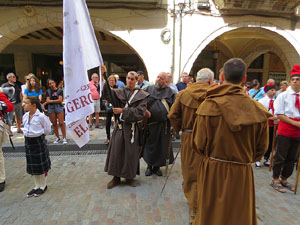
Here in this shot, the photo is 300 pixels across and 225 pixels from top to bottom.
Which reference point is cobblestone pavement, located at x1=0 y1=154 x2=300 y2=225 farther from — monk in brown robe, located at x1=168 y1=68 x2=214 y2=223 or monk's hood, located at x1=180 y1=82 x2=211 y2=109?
monk's hood, located at x1=180 y1=82 x2=211 y2=109

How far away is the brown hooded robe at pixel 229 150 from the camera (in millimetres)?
1794

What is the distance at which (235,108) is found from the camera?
1.77 metres

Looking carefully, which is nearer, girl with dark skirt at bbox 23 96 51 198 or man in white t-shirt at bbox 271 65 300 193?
girl with dark skirt at bbox 23 96 51 198

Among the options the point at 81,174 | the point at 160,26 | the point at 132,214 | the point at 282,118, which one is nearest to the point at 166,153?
the point at 132,214

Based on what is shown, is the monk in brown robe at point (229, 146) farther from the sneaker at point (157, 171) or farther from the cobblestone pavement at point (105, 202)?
the sneaker at point (157, 171)

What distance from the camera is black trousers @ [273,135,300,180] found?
368cm

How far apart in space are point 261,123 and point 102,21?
738 centimetres

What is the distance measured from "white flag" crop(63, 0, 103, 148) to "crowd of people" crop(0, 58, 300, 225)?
70 cm

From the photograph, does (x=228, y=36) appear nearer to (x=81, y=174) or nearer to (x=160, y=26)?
(x=160, y=26)

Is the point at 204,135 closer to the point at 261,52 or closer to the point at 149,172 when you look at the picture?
the point at 149,172

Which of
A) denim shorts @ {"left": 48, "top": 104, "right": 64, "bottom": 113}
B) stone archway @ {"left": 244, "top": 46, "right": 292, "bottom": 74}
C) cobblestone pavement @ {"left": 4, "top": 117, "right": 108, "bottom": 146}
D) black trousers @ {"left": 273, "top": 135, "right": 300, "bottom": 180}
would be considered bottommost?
cobblestone pavement @ {"left": 4, "top": 117, "right": 108, "bottom": 146}

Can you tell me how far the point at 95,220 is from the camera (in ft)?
9.25

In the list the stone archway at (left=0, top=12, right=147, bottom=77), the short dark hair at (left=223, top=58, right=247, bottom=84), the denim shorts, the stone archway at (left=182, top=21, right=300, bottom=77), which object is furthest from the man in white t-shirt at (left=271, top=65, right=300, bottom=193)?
the stone archway at (left=0, top=12, right=147, bottom=77)

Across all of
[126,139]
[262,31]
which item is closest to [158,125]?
[126,139]
